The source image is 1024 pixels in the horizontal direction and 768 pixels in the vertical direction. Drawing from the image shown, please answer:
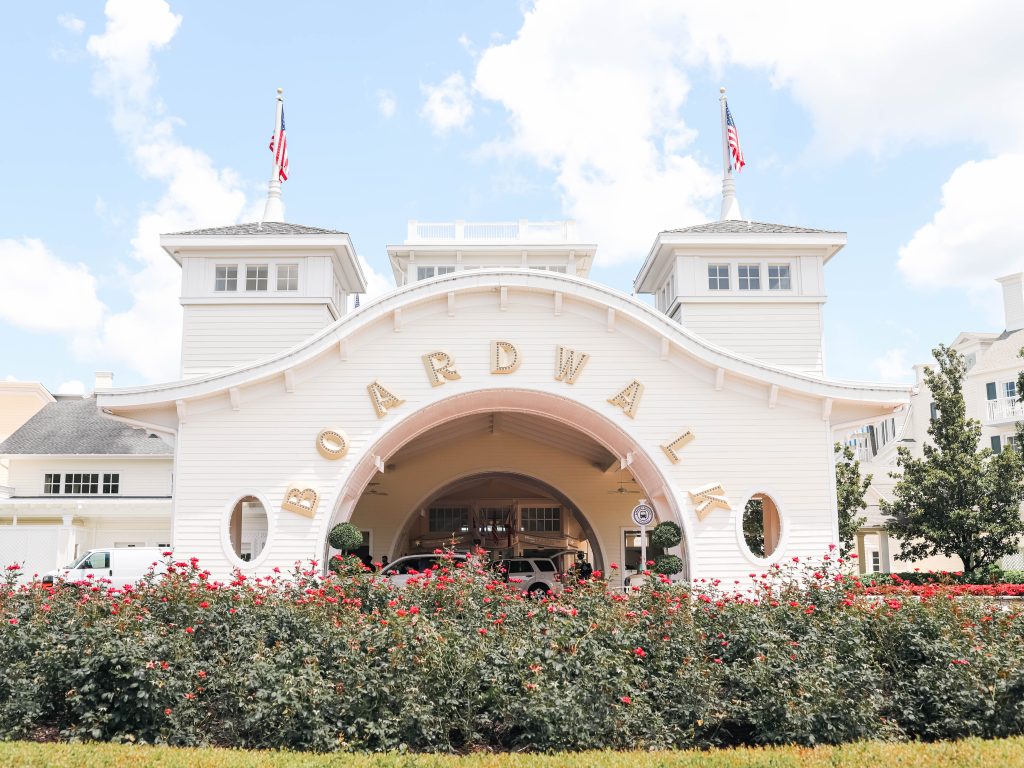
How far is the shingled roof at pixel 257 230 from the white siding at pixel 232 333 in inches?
79.3

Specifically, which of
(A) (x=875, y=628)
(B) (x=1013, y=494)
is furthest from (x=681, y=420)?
(B) (x=1013, y=494)

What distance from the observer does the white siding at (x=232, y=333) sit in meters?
23.8

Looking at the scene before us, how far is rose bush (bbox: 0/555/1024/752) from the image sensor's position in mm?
8188

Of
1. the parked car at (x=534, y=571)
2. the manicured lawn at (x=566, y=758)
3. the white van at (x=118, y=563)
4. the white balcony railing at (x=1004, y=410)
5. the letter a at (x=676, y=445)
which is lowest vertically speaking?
the manicured lawn at (x=566, y=758)

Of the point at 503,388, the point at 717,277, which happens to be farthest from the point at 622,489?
the point at 503,388

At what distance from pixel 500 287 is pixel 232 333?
976 cm

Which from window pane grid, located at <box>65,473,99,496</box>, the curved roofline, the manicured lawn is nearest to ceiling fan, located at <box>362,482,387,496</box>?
the curved roofline

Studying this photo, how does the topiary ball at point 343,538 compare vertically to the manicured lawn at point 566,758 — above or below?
above

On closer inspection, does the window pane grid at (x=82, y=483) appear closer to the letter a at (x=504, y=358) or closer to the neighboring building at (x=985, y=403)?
the letter a at (x=504, y=358)

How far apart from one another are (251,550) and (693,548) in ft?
48.8

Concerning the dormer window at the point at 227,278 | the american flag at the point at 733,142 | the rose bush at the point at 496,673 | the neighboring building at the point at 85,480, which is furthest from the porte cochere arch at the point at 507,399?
the neighboring building at the point at 85,480

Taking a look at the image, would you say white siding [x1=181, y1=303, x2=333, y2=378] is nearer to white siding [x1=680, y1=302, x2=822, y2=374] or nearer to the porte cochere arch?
the porte cochere arch

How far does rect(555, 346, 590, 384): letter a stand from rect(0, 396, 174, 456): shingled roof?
22.3 metres

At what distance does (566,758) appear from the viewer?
757 cm
